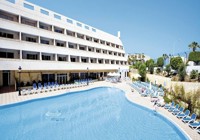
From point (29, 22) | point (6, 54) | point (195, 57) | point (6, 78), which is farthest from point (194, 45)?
point (6, 78)

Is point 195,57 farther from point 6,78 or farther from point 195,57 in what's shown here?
point 6,78

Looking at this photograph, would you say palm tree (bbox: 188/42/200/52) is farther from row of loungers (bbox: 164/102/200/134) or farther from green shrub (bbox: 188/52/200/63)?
row of loungers (bbox: 164/102/200/134)

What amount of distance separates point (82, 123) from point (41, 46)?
17.9 meters

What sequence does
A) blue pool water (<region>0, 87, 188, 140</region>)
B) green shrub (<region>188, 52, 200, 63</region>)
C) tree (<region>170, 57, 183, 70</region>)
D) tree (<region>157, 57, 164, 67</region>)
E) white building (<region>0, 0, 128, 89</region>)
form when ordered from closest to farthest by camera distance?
1. blue pool water (<region>0, 87, 188, 140</region>)
2. white building (<region>0, 0, 128, 89</region>)
3. tree (<region>170, 57, 183, 70</region>)
4. green shrub (<region>188, 52, 200, 63</region>)
5. tree (<region>157, 57, 164, 67</region>)

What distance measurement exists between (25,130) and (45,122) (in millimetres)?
1729

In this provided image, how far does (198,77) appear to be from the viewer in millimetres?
39281

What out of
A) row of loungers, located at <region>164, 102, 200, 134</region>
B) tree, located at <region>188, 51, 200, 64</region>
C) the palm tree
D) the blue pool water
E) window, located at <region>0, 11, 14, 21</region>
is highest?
the palm tree

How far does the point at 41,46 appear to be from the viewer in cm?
2622

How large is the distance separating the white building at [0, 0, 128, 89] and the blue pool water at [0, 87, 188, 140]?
9.53m

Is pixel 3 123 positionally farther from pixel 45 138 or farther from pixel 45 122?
pixel 45 138

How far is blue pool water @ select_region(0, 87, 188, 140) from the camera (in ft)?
33.8

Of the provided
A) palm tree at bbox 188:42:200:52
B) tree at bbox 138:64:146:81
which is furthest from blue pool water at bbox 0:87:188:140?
palm tree at bbox 188:42:200:52

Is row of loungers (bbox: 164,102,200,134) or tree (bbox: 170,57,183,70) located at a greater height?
tree (bbox: 170,57,183,70)

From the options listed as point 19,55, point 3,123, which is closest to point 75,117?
point 3,123
